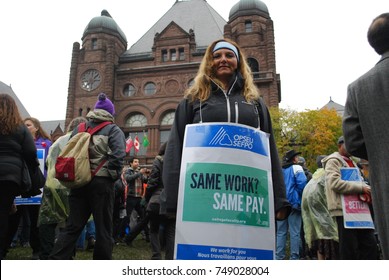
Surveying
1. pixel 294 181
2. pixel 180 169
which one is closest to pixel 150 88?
pixel 294 181

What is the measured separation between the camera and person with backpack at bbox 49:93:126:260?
13.2 feet

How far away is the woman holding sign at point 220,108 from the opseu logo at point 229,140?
0.23 metres

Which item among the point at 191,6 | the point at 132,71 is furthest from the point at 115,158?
the point at 191,6

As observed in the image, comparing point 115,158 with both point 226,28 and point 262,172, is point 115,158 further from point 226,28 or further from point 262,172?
point 226,28

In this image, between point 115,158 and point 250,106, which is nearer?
point 250,106

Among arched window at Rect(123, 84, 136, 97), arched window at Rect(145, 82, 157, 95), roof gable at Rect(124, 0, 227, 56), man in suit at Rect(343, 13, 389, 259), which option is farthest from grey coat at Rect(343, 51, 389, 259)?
roof gable at Rect(124, 0, 227, 56)

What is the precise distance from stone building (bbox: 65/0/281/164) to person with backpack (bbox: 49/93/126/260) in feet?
101

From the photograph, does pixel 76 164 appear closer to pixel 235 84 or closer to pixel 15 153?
pixel 15 153

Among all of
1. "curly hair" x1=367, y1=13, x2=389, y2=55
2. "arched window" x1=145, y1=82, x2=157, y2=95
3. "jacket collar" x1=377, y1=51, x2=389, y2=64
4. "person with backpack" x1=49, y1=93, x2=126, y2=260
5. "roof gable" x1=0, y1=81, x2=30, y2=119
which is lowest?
"person with backpack" x1=49, y1=93, x2=126, y2=260

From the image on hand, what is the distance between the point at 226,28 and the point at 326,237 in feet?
114

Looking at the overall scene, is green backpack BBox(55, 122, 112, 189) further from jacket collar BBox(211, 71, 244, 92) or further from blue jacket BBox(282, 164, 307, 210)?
blue jacket BBox(282, 164, 307, 210)

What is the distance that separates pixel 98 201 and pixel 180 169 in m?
2.03

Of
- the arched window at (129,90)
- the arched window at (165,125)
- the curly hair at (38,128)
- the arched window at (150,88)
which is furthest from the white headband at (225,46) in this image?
the arched window at (129,90)
